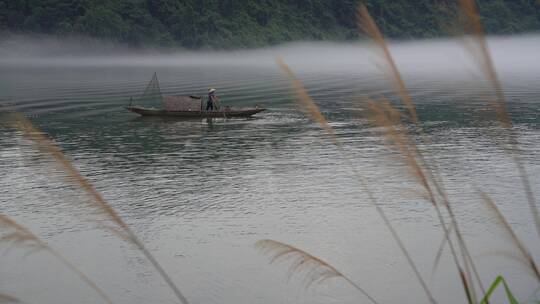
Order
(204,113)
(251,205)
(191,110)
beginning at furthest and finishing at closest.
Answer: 1. (191,110)
2. (204,113)
3. (251,205)

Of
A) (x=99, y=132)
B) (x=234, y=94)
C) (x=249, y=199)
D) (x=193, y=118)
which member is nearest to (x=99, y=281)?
(x=249, y=199)

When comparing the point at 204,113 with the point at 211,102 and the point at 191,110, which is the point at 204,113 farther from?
the point at 211,102

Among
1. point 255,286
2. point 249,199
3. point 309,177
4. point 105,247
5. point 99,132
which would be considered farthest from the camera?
point 99,132

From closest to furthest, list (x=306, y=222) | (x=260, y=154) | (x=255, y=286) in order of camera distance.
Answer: (x=255, y=286)
(x=306, y=222)
(x=260, y=154)

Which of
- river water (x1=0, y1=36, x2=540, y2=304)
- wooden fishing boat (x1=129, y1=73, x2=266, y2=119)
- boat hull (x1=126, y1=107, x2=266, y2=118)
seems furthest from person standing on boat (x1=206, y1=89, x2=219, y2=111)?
river water (x1=0, y1=36, x2=540, y2=304)

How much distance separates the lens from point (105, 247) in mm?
27766

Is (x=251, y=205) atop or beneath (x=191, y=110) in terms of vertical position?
beneath

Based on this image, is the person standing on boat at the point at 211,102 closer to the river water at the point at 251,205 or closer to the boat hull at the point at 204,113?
the boat hull at the point at 204,113

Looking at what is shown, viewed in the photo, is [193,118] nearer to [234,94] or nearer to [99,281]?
[234,94]

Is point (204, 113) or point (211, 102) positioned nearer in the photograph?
point (204, 113)

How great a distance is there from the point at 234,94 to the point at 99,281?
7743 centimetres

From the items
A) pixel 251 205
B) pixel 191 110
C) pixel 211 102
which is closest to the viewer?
pixel 251 205

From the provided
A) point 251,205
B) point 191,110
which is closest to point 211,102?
point 191,110

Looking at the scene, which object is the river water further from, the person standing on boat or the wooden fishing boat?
the person standing on boat
